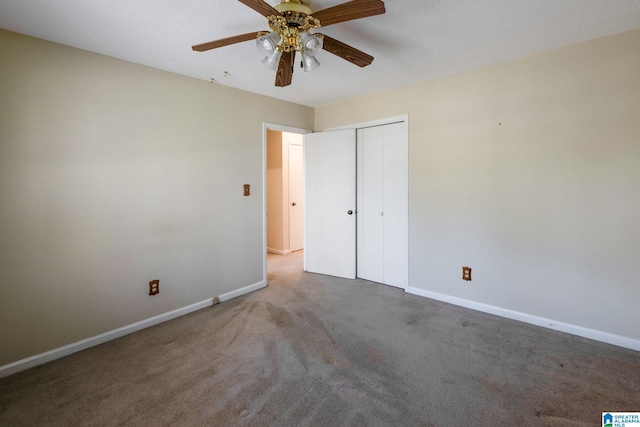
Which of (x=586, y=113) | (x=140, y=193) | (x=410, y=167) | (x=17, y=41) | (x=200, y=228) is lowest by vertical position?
(x=200, y=228)

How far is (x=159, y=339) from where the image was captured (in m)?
2.46

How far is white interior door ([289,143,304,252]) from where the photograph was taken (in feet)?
17.6

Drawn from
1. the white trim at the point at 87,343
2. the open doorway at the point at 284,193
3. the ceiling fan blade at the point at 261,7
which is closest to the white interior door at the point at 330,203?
the open doorway at the point at 284,193

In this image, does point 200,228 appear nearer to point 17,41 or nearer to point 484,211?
point 17,41

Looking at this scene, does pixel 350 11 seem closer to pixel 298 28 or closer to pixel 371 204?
pixel 298 28

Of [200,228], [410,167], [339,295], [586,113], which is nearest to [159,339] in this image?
[200,228]

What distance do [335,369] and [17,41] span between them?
320 centimetres

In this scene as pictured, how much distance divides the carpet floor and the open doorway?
8.60 ft

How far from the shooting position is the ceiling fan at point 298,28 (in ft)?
4.87

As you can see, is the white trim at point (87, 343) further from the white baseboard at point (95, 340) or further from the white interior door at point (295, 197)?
the white interior door at point (295, 197)

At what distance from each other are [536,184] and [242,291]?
10.5 feet

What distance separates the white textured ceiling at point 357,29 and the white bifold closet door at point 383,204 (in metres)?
0.95

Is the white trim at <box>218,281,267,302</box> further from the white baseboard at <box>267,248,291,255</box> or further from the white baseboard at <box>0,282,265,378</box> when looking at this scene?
the white baseboard at <box>267,248,291,255</box>

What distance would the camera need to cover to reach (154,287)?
273cm
